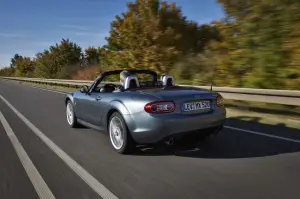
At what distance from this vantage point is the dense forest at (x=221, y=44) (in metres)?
9.84

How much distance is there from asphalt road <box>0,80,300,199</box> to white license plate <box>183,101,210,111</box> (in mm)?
698

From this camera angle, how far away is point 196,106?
196 inches

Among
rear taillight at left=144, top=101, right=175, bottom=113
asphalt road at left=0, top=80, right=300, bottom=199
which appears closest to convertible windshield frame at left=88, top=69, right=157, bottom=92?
asphalt road at left=0, top=80, right=300, bottom=199

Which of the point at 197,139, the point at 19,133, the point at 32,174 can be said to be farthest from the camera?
the point at 19,133

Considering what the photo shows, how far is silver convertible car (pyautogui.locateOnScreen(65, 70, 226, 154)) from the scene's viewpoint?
4746mm

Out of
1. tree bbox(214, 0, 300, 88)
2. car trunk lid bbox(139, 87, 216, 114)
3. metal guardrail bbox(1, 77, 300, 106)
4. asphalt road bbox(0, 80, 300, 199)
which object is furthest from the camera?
tree bbox(214, 0, 300, 88)

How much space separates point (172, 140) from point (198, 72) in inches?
403

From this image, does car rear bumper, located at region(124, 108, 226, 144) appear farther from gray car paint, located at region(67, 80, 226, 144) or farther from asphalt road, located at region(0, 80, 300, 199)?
asphalt road, located at region(0, 80, 300, 199)

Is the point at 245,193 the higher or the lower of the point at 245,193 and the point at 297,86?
the lower

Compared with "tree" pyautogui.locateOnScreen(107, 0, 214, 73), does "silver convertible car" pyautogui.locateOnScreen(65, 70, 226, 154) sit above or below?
below

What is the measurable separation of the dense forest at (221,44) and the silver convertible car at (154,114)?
207 inches

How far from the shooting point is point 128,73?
20.2ft

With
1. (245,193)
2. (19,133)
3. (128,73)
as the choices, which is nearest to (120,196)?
(245,193)

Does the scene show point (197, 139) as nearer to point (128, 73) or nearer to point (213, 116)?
point (213, 116)
